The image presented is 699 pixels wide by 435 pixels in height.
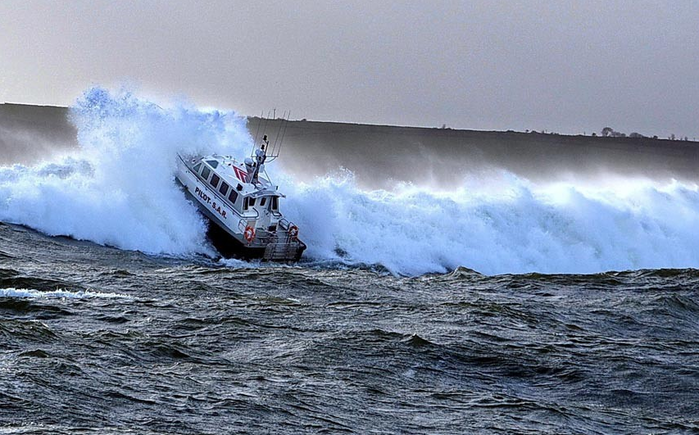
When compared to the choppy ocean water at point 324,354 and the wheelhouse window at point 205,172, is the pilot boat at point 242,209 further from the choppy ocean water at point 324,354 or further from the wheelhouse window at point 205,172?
the choppy ocean water at point 324,354

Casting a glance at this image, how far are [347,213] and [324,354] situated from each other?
21971mm

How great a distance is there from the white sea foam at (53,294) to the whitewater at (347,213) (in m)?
10.5

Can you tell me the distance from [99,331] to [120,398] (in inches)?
169

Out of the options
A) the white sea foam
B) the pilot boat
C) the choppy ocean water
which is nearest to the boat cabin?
the pilot boat

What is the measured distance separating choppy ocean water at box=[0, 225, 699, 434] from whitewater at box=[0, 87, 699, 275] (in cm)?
588

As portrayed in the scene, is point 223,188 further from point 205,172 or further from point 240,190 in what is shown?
point 205,172

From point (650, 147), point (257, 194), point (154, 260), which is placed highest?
point (650, 147)

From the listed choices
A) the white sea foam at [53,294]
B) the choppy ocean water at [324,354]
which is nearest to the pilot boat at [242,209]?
the choppy ocean water at [324,354]

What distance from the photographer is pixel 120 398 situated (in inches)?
587

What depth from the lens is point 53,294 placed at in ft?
73.6

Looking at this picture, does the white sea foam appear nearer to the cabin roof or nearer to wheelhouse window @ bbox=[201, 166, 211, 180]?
the cabin roof

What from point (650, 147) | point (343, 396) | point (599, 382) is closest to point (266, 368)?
point (343, 396)

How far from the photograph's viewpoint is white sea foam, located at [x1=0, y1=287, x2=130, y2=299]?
21.8 m

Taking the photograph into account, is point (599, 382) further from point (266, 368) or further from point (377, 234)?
point (377, 234)
